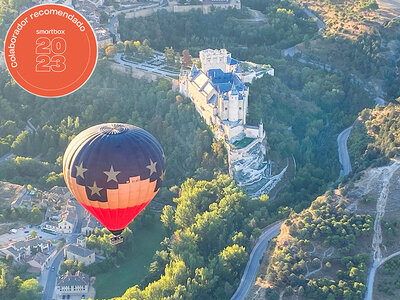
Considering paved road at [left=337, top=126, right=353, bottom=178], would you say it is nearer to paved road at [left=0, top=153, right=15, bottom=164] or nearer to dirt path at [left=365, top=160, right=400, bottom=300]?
dirt path at [left=365, top=160, right=400, bottom=300]

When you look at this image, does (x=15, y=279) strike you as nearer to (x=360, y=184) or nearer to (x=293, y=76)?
(x=360, y=184)

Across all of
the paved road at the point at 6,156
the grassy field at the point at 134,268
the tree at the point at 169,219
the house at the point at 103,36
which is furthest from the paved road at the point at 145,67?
the tree at the point at 169,219

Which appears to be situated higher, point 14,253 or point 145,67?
point 145,67

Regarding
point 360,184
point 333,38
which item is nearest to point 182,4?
point 333,38

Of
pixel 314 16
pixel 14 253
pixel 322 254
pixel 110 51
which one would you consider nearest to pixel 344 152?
pixel 322 254

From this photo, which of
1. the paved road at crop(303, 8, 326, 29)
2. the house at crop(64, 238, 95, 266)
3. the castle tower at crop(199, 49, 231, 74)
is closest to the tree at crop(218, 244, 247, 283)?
the house at crop(64, 238, 95, 266)

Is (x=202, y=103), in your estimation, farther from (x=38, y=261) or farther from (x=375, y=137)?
(x=38, y=261)

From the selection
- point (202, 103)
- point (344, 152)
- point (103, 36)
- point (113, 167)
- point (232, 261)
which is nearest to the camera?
point (113, 167)
